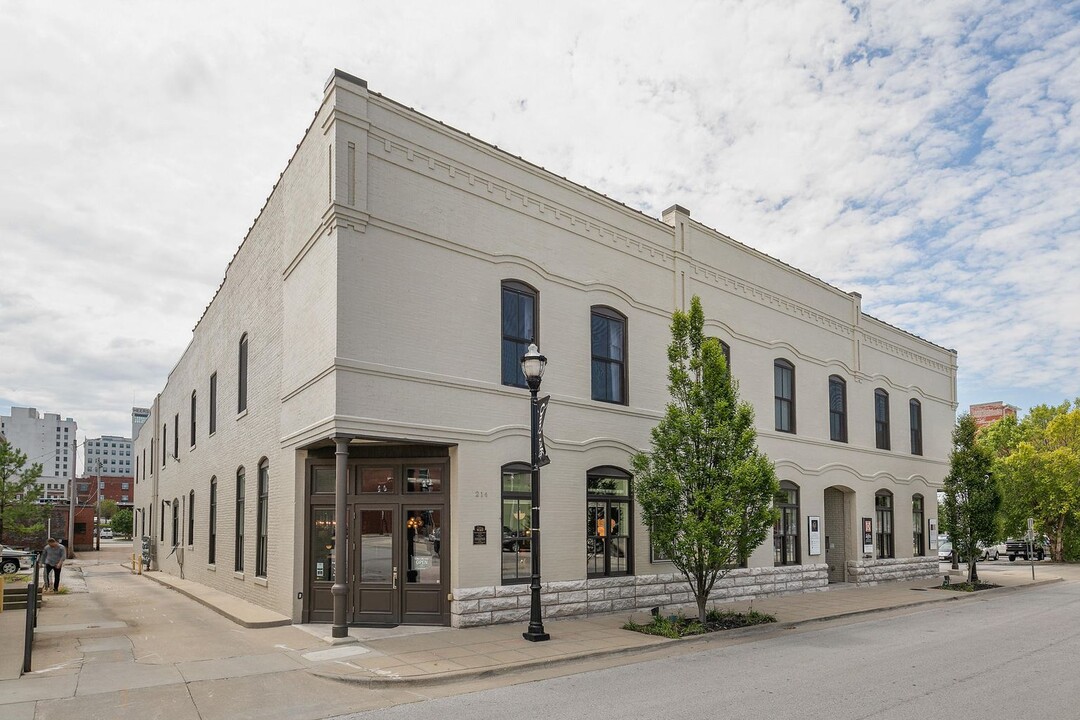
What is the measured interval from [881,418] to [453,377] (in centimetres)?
1836

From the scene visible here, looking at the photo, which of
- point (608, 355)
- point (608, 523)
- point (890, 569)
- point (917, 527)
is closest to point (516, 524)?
point (608, 523)

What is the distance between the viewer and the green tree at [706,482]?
14375 mm

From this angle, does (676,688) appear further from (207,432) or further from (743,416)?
(207,432)

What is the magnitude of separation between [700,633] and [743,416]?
156 inches

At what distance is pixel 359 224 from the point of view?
13.5 m

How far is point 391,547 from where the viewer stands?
46.6 ft

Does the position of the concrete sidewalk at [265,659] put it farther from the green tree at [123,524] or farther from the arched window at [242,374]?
the green tree at [123,524]

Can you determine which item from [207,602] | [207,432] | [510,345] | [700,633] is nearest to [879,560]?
[700,633]

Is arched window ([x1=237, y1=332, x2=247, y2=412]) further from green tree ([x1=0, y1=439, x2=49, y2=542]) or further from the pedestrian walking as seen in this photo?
green tree ([x1=0, y1=439, x2=49, y2=542])

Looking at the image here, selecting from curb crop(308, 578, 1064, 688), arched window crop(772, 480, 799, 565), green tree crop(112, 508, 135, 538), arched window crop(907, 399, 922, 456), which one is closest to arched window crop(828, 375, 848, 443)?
arched window crop(772, 480, 799, 565)

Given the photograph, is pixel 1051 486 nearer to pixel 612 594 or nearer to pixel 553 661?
pixel 612 594

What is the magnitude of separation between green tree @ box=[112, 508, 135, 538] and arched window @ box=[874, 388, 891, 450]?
89.2 m

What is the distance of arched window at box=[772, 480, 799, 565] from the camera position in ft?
70.0

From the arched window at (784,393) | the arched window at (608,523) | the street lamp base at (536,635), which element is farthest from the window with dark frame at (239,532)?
the arched window at (784,393)
